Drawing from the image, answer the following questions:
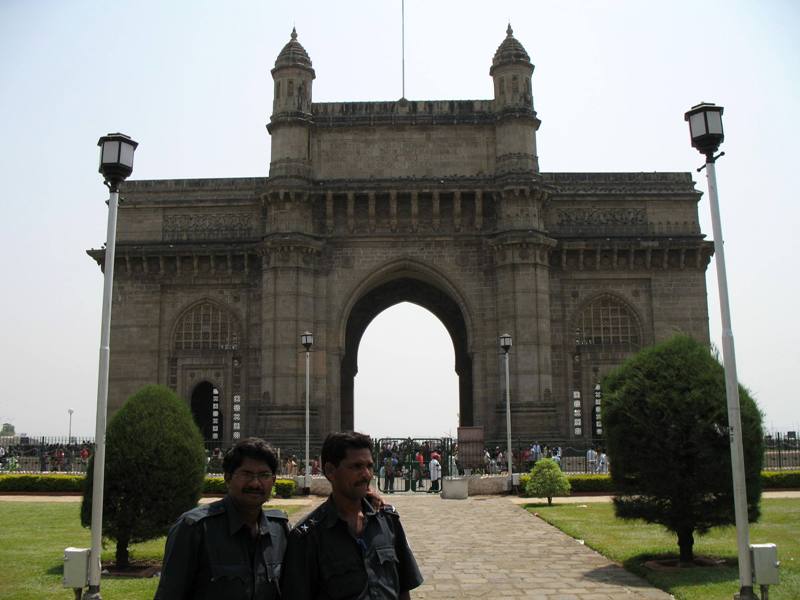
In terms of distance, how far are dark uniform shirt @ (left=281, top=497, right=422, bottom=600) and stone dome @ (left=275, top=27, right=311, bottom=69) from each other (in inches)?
1345

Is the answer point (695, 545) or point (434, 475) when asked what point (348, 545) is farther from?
point (434, 475)

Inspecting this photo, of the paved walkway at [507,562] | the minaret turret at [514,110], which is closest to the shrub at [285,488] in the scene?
the paved walkway at [507,562]

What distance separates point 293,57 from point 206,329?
509 inches

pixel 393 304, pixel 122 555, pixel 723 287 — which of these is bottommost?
pixel 122 555

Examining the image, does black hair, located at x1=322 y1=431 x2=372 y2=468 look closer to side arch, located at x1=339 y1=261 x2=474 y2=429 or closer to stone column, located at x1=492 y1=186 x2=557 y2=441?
stone column, located at x1=492 y1=186 x2=557 y2=441

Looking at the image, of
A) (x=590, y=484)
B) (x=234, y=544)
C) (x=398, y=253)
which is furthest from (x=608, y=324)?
(x=234, y=544)

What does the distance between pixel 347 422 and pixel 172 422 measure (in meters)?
29.6

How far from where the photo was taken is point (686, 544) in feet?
42.8

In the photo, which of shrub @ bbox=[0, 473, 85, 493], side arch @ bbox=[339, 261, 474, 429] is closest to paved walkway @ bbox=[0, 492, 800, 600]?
shrub @ bbox=[0, 473, 85, 493]

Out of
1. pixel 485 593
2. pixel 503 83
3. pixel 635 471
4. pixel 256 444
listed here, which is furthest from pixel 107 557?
pixel 503 83

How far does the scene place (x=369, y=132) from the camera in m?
37.1

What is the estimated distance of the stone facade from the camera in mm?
35219

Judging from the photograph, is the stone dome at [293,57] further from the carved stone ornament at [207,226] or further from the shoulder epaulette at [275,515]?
the shoulder epaulette at [275,515]

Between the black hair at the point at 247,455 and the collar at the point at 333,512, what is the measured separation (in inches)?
16.9
